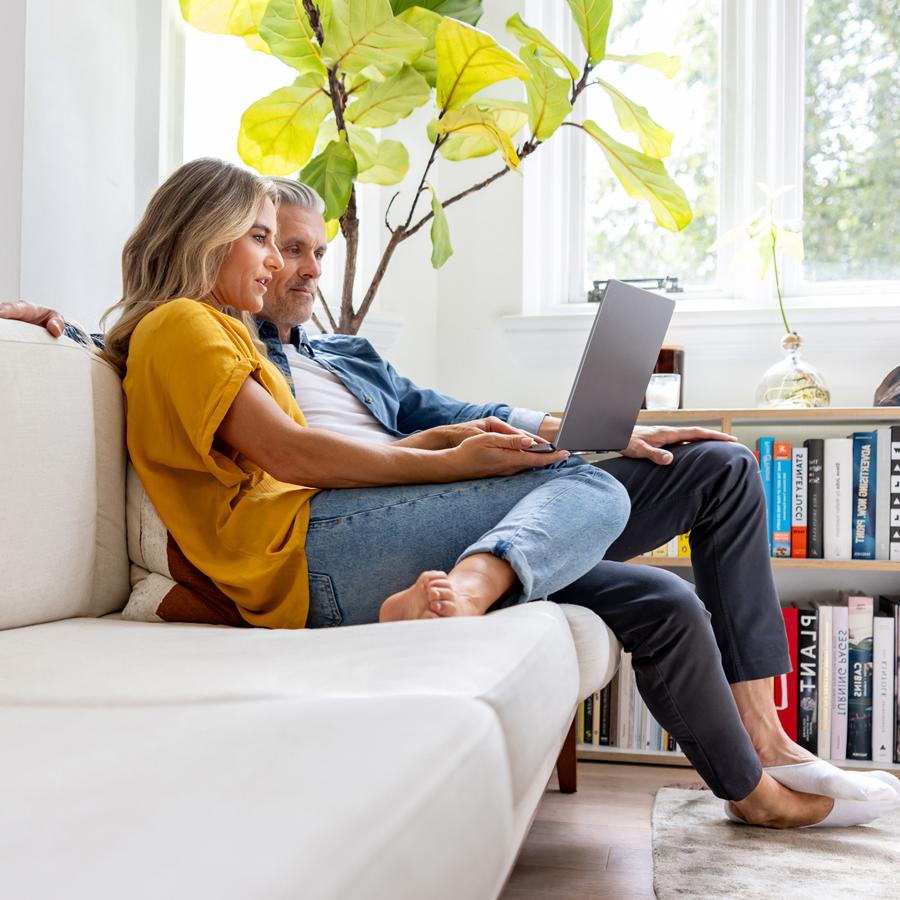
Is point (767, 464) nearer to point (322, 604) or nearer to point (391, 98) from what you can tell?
point (391, 98)

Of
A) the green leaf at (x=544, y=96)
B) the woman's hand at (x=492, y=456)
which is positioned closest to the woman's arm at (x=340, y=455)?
the woman's hand at (x=492, y=456)

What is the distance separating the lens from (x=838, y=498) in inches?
89.4

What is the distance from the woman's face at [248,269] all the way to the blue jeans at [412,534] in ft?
1.49

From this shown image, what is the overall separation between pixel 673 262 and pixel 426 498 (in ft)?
6.21

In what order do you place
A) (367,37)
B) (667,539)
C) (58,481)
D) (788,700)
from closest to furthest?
(58,481), (667,539), (367,37), (788,700)

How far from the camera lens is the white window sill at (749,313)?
2.58 m

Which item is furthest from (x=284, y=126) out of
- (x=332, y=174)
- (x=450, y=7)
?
(x=450, y=7)

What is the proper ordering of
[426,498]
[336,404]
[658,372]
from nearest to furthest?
1. [426,498]
2. [336,404]
3. [658,372]

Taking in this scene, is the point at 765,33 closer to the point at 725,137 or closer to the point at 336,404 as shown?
the point at 725,137

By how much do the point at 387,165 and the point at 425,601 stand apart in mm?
1457

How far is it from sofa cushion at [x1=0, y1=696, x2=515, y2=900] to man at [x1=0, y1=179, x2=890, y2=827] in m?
0.81

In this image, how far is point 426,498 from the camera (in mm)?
1270

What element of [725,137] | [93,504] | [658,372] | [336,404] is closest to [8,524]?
[93,504]

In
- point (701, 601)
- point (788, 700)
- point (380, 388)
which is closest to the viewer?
point (701, 601)
